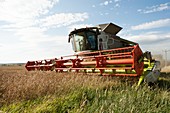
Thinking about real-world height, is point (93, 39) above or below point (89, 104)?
above

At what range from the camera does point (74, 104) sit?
419 centimetres

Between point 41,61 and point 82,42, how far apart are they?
2.63m

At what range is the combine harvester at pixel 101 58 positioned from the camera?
6181 millimetres

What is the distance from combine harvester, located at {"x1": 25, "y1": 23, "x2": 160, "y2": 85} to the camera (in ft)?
20.3

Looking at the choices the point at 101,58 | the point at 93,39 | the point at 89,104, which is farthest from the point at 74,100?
the point at 93,39

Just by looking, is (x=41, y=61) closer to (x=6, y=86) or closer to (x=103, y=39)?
(x=103, y=39)

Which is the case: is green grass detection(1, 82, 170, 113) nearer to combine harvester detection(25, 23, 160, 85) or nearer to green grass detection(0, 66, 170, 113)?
green grass detection(0, 66, 170, 113)

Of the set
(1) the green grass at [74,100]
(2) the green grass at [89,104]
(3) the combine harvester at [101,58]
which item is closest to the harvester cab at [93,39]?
(3) the combine harvester at [101,58]

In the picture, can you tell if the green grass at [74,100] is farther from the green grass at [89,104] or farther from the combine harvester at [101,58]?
the combine harvester at [101,58]

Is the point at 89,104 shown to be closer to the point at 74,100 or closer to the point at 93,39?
the point at 74,100

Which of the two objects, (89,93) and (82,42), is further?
(82,42)

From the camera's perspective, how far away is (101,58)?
7078mm

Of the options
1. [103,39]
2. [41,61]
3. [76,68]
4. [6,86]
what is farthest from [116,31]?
[6,86]

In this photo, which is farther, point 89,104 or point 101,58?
point 101,58
